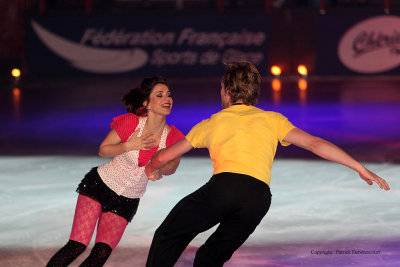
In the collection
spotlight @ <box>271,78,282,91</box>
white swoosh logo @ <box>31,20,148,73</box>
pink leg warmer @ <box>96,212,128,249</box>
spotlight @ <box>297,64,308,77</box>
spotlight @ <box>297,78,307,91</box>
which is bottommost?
spotlight @ <box>297,78,307,91</box>

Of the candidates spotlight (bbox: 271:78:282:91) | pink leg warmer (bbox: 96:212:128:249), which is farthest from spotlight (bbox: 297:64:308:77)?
pink leg warmer (bbox: 96:212:128:249)

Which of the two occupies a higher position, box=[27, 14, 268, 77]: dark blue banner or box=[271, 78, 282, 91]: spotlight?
box=[27, 14, 268, 77]: dark blue banner

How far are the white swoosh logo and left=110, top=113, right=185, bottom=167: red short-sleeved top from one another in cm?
1435

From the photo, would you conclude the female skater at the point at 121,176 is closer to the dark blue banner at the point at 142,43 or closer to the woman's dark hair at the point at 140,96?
the woman's dark hair at the point at 140,96

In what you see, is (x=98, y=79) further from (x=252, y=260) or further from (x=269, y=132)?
(x=269, y=132)

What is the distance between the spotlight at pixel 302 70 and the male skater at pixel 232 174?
1578 cm

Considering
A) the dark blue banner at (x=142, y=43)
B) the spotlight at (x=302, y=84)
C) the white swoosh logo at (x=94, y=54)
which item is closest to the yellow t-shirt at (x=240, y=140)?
the spotlight at (x=302, y=84)

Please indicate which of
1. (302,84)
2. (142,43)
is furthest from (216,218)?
(142,43)

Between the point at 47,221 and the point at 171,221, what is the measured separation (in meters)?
3.38

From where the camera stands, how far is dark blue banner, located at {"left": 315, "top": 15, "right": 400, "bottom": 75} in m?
19.4

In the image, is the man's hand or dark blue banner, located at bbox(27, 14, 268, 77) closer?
the man's hand

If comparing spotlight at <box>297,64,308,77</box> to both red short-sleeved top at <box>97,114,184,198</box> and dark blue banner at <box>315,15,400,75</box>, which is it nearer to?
dark blue banner at <box>315,15,400,75</box>

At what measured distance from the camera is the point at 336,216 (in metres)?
7.60

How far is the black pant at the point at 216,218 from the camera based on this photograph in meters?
4.19
